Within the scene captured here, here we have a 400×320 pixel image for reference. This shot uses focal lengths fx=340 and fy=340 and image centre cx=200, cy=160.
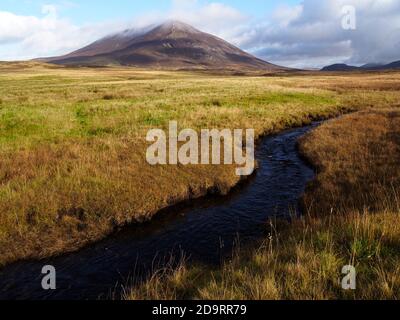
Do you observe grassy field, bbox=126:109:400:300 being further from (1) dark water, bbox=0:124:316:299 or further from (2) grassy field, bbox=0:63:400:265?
(2) grassy field, bbox=0:63:400:265

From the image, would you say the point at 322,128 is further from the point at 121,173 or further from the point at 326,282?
the point at 326,282

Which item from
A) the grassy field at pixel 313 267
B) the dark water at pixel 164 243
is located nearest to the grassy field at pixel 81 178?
the dark water at pixel 164 243

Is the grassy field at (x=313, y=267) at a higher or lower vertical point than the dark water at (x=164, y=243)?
higher

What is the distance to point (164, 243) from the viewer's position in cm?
1105

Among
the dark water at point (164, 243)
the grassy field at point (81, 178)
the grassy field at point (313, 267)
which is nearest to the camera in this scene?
the grassy field at point (313, 267)

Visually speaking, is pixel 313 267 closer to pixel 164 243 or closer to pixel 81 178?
pixel 164 243

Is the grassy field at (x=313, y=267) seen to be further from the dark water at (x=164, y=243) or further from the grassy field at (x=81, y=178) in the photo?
the grassy field at (x=81, y=178)

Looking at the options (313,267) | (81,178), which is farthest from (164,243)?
(313,267)

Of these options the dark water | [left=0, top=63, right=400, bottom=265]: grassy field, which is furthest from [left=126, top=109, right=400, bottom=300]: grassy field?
→ [left=0, top=63, right=400, bottom=265]: grassy field

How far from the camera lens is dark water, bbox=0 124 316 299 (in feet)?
28.8

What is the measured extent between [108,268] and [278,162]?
1317cm

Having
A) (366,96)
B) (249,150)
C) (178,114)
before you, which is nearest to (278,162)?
(249,150)

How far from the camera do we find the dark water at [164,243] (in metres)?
8.79

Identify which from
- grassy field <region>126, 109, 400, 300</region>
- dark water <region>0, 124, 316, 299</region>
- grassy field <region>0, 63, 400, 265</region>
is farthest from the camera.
A: grassy field <region>0, 63, 400, 265</region>
